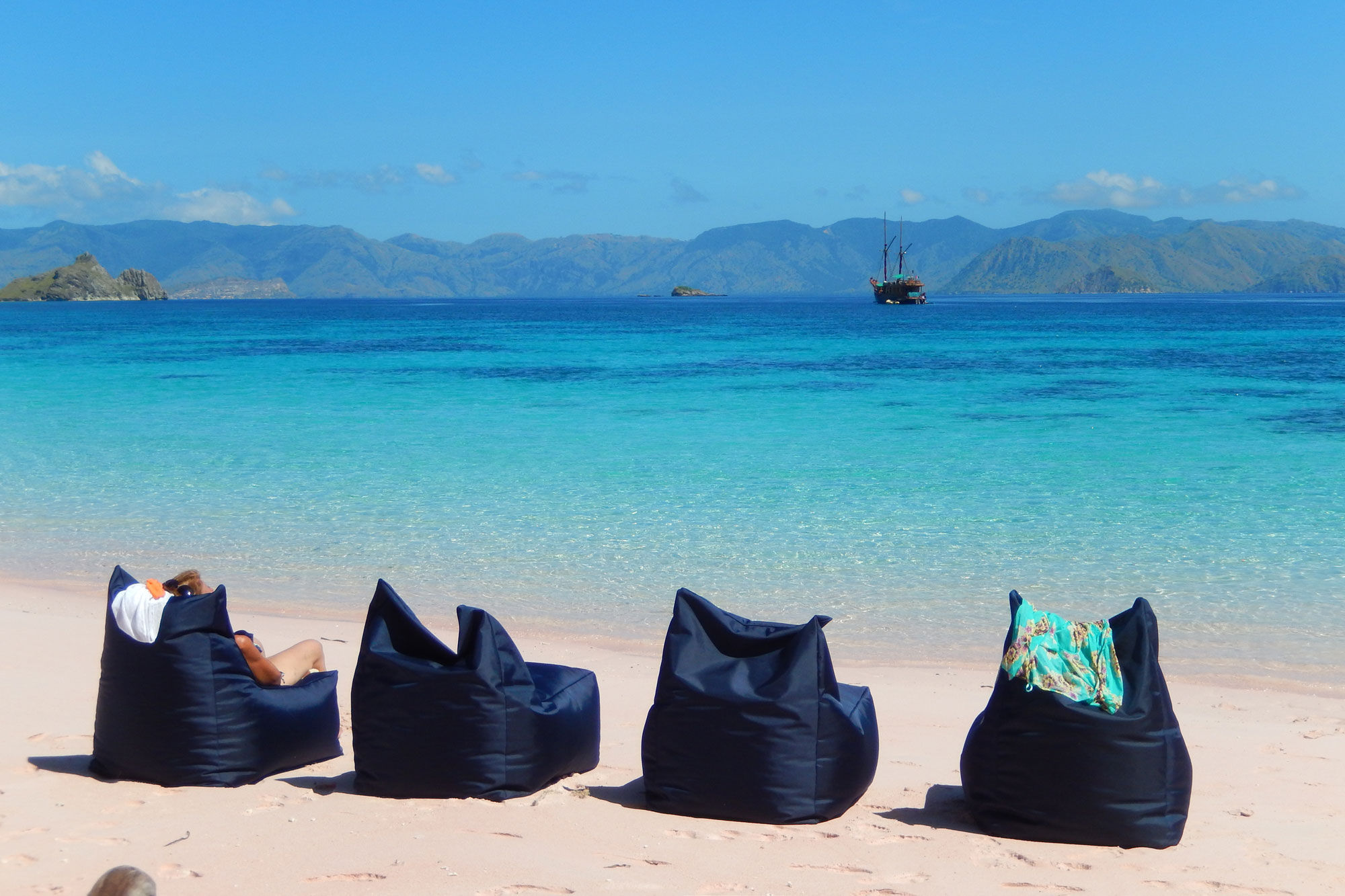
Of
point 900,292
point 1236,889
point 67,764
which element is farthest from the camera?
point 900,292

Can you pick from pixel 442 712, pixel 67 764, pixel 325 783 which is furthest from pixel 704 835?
pixel 67 764

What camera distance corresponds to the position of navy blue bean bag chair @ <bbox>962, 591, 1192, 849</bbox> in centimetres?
419

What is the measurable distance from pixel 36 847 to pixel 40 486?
40.4ft

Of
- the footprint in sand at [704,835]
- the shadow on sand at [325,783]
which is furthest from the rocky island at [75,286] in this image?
the footprint in sand at [704,835]

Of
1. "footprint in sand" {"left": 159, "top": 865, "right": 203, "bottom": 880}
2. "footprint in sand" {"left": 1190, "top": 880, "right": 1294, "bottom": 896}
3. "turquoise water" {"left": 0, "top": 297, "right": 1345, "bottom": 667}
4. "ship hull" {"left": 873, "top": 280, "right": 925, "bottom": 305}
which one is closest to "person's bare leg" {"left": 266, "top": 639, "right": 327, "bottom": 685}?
"footprint in sand" {"left": 159, "top": 865, "right": 203, "bottom": 880}

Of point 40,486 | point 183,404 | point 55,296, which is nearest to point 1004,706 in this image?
point 40,486

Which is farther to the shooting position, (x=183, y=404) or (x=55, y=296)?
(x=55, y=296)

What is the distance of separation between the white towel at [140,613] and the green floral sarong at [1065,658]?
3489 mm

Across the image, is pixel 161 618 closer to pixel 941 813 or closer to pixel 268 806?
pixel 268 806

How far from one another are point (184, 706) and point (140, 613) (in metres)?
0.43

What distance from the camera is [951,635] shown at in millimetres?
8062

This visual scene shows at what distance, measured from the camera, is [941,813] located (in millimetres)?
4668

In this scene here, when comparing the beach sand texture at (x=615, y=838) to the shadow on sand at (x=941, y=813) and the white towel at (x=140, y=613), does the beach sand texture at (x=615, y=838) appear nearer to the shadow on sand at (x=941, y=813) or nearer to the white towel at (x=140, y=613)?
the shadow on sand at (x=941, y=813)

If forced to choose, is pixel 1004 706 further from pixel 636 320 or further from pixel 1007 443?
pixel 636 320
